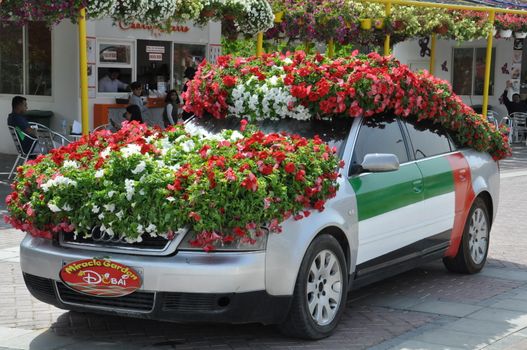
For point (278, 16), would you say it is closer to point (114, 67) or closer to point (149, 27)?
point (149, 27)

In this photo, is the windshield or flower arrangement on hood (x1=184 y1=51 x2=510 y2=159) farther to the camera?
flower arrangement on hood (x1=184 y1=51 x2=510 y2=159)

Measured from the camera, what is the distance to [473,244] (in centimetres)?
821

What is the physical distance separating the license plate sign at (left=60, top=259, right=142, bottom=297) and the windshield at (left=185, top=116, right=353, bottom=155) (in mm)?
1838

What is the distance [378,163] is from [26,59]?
13521 mm

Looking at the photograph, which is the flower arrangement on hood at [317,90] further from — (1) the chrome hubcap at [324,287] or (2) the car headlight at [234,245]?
(2) the car headlight at [234,245]

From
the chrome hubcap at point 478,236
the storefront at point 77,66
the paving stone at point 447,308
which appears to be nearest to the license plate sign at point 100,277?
the paving stone at point 447,308

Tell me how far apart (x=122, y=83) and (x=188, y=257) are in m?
13.7

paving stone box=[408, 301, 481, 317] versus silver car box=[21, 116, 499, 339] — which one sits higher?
Result: silver car box=[21, 116, 499, 339]

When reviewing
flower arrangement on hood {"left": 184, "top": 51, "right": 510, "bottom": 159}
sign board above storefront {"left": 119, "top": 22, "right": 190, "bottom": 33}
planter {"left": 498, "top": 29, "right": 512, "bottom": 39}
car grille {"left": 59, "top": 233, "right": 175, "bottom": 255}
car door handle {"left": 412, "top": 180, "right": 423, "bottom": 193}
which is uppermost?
planter {"left": 498, "top": 29, "right": 512, "bottom": 39}

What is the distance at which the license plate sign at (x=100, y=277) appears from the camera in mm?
5523

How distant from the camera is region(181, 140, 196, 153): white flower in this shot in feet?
20.7

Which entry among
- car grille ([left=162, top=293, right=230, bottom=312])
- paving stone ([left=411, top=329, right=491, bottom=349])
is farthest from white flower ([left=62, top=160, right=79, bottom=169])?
paving stone ([left=411, top=329, right=491, bottom=349])

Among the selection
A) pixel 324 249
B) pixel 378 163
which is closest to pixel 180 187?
pixel 324 249

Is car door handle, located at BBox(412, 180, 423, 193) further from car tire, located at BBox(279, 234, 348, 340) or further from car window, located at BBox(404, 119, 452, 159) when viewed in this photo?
car tire, located at BBox(279, 234, 348, 340)
